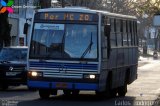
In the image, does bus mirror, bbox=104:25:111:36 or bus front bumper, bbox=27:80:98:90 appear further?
bus mirror, bbox=104:25:111:36

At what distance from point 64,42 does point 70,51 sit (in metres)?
0.36

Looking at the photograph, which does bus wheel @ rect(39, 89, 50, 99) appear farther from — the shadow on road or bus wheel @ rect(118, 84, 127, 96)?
bus wheel @ rect(118, 84, 127, 96)

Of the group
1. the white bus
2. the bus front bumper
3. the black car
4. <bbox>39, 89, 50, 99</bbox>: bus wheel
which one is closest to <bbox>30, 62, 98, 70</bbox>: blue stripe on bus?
the white bus

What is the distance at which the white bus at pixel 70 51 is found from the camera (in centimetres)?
1980

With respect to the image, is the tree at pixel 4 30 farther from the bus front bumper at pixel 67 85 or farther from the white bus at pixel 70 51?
the bus front bumper at pixel 67 85

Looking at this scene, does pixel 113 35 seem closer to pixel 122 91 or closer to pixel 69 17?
pixel 69 17

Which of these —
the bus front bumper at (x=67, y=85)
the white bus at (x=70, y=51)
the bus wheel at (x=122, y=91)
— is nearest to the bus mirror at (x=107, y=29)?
the white bus at (x=70, y=51)

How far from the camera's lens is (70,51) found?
65.6 feet

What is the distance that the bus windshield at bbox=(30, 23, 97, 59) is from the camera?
1995 cm

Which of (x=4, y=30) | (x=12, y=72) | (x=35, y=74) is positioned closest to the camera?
(x=35, y=74)

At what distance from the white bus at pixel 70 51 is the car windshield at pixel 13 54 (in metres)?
5.49

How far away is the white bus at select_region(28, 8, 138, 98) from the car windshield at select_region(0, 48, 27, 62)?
5.49 meters

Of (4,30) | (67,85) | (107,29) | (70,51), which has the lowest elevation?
(67,85)


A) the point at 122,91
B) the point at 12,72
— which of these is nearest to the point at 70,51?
the point at 122,91
